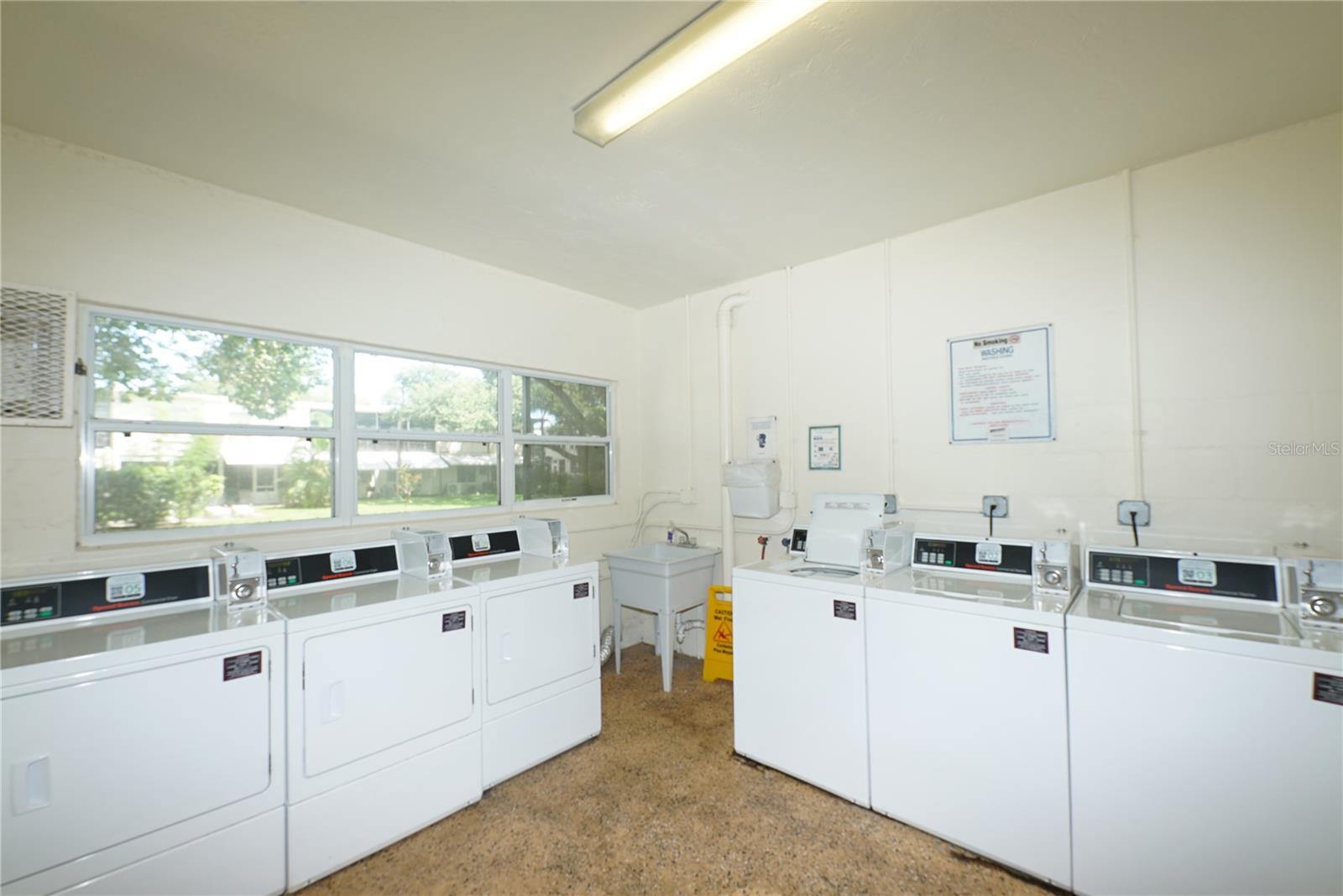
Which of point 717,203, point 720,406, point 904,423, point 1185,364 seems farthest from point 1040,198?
point 720,406

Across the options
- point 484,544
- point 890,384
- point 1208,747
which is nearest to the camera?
point 1208,747

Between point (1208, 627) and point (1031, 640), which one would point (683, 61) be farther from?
point (1208, 627)

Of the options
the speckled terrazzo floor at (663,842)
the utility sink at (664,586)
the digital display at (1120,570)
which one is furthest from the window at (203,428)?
the digital display at (1120,570)

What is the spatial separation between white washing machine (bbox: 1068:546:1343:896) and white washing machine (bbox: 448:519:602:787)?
2.01 meters

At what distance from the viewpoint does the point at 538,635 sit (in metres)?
2.57

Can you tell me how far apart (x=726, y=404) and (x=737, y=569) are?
143cm

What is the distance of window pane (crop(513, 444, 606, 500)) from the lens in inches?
146

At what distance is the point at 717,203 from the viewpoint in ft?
8.67

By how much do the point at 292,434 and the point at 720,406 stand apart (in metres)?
2.47

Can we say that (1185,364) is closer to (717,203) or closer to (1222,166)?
→ (1222,166)

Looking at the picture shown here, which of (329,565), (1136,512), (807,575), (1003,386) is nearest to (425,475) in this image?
(329,565)

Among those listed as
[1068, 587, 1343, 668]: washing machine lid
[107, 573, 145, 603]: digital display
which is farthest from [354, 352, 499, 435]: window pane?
[1068, 587, 1343, 668]: washing machine lid

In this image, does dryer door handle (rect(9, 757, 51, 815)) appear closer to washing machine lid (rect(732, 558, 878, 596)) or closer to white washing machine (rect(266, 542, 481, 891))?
white washing machine (rect(266, 542, 481, 891))

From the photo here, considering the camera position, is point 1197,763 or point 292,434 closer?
point 1197,763
